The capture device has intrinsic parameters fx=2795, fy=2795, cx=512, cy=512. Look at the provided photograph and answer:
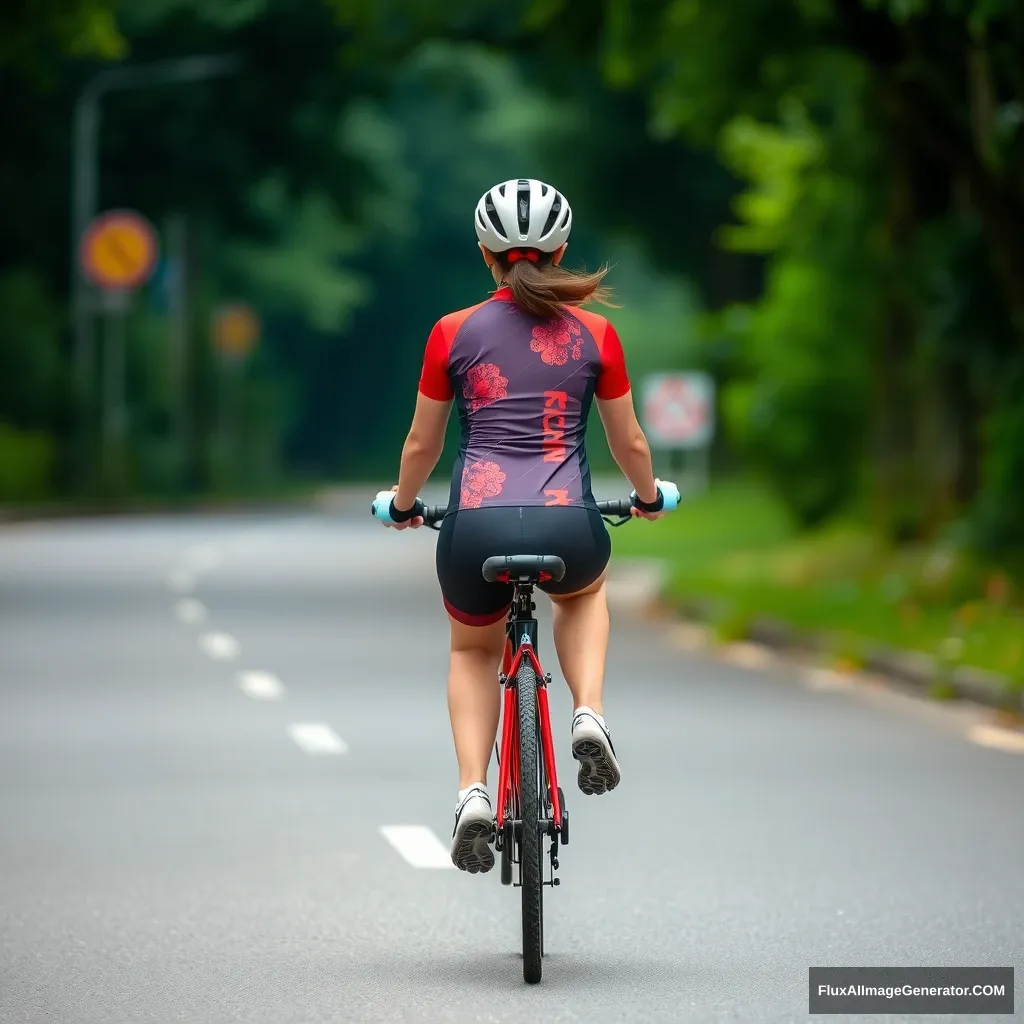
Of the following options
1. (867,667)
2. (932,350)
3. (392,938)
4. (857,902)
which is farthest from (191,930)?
(932,350)

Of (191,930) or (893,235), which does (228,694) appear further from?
(893,235)

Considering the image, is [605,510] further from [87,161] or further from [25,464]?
[87,161]

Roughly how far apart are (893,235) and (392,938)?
16.6 metres

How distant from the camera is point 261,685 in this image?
53.1 ft

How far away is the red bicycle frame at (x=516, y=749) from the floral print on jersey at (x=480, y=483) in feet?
1.30

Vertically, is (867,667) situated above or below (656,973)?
above

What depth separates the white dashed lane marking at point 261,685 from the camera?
613 inches

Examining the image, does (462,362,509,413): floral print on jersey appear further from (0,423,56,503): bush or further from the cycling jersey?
(0,423,56,503): bush

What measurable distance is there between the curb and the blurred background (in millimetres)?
185

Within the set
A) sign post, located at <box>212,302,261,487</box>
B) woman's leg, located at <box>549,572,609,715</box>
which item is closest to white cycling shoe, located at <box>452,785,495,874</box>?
woman's leg, located at <box>549,572,609,715</box>

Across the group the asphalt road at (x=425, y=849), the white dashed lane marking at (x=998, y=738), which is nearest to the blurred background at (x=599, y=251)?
the white dashed lane marking at (x=998, y=738)

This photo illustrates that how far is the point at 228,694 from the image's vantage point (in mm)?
15609

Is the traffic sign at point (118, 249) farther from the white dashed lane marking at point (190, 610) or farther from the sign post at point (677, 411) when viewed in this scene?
the white dashed lane marking at point (190, 610)

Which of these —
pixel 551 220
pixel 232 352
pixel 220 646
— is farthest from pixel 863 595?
pixel 232 352
